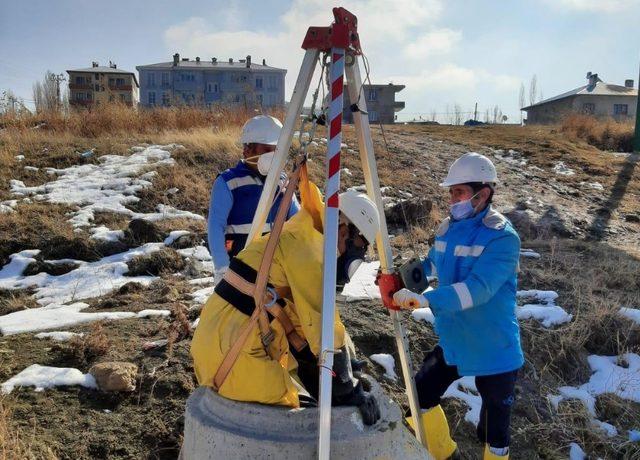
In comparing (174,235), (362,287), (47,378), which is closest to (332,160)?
(47,378)

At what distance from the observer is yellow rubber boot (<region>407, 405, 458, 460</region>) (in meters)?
3.24

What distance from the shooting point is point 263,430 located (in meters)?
2.22

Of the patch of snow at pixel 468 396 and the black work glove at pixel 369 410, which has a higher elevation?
the black work glove at pixel 369 410

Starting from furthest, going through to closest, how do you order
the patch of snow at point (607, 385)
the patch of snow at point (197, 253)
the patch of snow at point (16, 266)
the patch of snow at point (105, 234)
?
the patch of snow at point (105, 234)
the patch of snow at point (197, 253)
the patch of snow at point (16, 266)
the patch of snow at point (607, 385)

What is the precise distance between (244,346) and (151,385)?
1740 millimetres

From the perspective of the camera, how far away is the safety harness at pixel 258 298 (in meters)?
2.20

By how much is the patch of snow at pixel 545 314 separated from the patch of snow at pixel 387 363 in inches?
58.5

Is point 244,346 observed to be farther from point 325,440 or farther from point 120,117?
point 120,117

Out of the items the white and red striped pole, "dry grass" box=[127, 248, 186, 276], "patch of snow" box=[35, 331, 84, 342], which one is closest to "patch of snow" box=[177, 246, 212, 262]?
"dry grass" box=[127, 248, 186, 276]

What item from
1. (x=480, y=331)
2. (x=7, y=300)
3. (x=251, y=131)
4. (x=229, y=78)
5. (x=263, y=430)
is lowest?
(x=7, y=300)

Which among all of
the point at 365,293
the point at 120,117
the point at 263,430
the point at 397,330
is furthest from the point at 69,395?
the point at 120,117

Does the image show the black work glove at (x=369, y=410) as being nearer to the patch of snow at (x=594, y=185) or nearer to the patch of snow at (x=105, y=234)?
the patch of snow at (x=105, y=234)

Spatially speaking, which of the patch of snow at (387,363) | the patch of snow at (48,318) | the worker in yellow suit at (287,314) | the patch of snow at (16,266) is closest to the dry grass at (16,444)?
the worker in yellow suit at (287,314)

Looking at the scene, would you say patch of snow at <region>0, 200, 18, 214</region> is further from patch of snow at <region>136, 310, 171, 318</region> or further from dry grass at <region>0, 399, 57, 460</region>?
dry grass at <region>0, 399, 57, 460</region>
